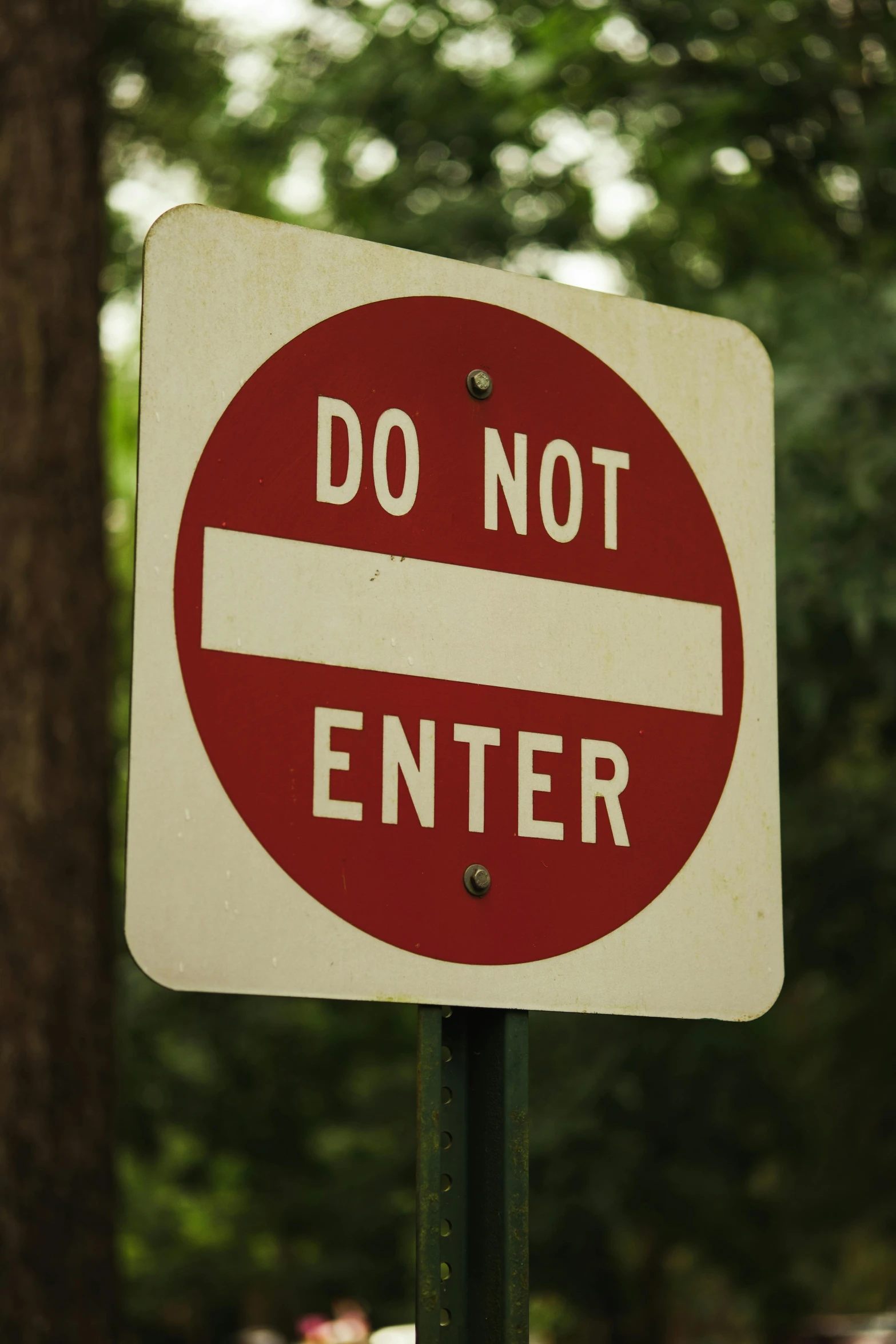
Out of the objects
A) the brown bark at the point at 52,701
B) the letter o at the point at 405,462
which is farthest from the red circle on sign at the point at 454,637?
the brown bark at the point at 52,701

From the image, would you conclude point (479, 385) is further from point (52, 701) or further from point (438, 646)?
point (52, 701)

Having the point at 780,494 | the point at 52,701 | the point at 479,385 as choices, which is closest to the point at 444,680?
the point at 479,385

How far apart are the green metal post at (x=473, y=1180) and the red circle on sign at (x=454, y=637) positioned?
0.09m

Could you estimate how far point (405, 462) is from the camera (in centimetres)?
155

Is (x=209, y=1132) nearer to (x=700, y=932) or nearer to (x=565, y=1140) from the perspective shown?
(x=565, y=1140)

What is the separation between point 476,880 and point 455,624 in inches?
8.8


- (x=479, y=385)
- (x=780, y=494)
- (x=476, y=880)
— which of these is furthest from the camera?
(x=780, y=494)

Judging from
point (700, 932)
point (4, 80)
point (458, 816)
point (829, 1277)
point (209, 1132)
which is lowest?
point (829, 1277)

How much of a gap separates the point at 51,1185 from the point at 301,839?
334 centimetres

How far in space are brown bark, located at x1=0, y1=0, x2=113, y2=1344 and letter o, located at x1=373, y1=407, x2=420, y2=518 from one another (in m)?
3.35

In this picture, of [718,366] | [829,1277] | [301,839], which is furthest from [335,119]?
[829,1277]

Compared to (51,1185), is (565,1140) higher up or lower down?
lower down

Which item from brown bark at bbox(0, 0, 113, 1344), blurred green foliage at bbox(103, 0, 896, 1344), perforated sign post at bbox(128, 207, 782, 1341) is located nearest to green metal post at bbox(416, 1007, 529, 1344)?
perforated sign post at bbox(128, 207, 782, 1341)

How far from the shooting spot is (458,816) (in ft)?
4.89
